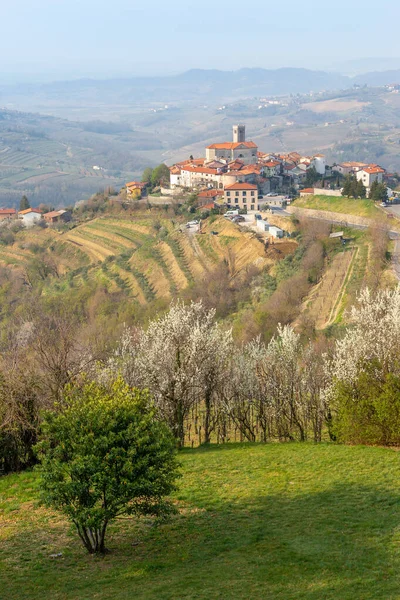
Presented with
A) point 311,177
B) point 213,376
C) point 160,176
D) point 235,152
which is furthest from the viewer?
point 235,152

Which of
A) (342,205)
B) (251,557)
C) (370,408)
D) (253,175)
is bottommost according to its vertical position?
(251,557)

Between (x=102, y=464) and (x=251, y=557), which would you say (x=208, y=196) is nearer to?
(x=251, y=557)

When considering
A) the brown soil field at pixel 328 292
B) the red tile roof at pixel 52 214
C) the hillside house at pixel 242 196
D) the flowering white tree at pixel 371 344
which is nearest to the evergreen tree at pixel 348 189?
the hillside house at pixel 242 196

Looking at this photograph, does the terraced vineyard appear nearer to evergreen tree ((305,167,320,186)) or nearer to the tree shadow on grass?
evergreen tree ((305,167,320,186))

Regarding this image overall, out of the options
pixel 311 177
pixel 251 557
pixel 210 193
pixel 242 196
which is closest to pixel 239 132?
pixel 311 177

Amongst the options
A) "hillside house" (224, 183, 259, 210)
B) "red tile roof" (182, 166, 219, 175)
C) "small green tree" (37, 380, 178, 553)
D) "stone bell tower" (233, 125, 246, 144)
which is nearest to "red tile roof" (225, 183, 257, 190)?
"hillside house" (224, 183, 259, 210)

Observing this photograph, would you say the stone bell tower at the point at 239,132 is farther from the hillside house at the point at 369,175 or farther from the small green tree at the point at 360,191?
the small green tree at the point at 360,191

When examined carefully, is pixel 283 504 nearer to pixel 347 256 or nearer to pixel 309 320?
pixel 309 320
